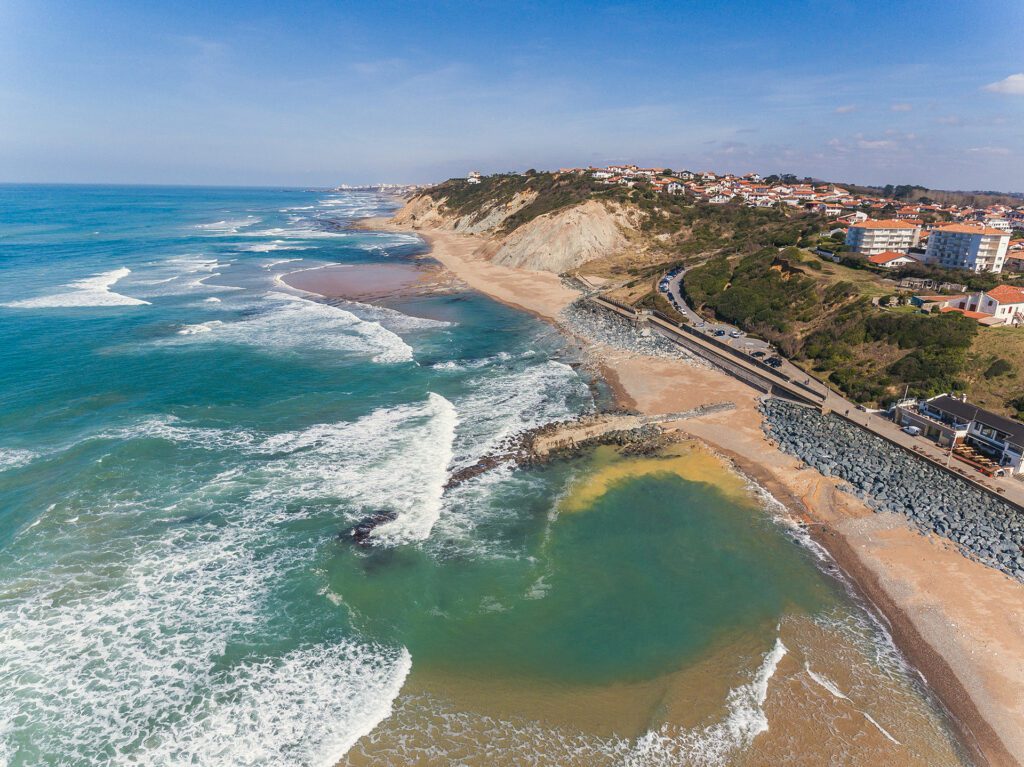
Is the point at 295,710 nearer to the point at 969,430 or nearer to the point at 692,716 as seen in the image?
the point at 692,716

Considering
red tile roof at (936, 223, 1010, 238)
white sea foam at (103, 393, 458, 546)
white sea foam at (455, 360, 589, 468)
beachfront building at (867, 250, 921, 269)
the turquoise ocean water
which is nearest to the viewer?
the turquoise ocean water

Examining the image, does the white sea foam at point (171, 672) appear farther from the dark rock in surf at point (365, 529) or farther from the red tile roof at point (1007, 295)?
the red tile roof at point (1007, 295)

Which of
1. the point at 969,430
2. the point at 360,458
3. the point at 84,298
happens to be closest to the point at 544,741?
the point at 360,458

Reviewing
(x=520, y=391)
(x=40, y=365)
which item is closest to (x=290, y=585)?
(x=520, y=391)

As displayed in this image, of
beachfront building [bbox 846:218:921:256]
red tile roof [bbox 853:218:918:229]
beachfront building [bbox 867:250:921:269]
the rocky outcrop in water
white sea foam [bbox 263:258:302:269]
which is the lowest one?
the rocky outcrop in water

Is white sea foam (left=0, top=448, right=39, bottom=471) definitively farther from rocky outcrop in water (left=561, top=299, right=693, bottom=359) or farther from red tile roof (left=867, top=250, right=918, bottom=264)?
red tile roof (left=867, top=250, right=918, bottom=264)

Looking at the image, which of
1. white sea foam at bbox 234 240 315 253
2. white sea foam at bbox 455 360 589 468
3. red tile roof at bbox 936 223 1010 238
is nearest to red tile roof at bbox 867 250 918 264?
red tile roof at bbox 936 223 1010 238

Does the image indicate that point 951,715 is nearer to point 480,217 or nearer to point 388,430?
point 388,430
